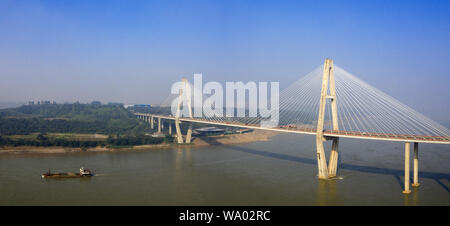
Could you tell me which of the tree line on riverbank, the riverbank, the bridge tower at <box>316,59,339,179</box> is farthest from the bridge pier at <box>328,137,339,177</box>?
the tree line on riverbank

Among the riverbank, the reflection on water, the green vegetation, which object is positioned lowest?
the reflection on water

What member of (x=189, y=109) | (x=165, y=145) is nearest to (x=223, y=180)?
(x=165, y=145)

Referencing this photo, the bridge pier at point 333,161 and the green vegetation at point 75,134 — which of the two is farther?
the green vegetation at point 75,134

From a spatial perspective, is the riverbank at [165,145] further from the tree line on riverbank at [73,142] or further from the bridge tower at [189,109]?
the bridge tower at [189,109]

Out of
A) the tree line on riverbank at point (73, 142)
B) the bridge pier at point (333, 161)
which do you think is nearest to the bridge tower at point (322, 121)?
the bridge pier at point (333, 161)

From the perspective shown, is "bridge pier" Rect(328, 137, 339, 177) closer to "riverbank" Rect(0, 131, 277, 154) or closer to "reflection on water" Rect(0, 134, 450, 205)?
"reflection on water" Rect(0, 134, 450, 205)

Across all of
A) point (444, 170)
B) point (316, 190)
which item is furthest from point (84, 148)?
point (444, 170)

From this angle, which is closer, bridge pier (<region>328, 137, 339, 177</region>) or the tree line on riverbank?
bridge pier (<region>328, 137, 339, 177</region>)

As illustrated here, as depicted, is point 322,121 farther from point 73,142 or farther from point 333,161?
point 73,142
